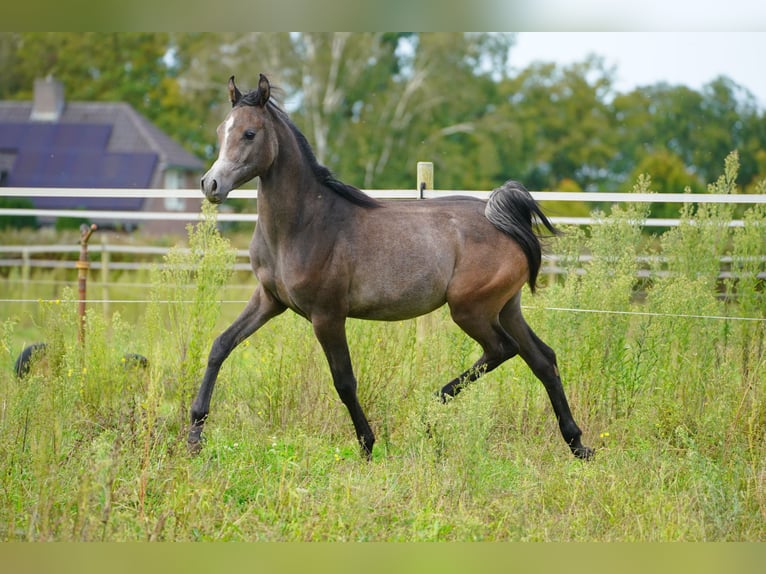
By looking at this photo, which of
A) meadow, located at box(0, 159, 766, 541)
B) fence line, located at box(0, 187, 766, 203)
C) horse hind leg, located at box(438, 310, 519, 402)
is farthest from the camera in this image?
fence line, located at box(0, 187, 766, 203)

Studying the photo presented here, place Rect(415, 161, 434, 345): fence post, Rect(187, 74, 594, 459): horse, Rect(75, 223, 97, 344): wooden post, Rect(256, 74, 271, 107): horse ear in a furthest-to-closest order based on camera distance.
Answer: Rect(75, 223, 97, 344): wooden post < Rect(415, 161, 434, 345): fence post < Rect(187, 74, 594, 459): horse < Rect(256, 74, 271, 107): horse ear

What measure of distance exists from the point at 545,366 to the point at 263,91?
2.65 metres

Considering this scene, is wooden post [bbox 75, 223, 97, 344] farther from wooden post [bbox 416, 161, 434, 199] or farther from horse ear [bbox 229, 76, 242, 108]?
wooden post [bbox 416, 161, 434, 199]

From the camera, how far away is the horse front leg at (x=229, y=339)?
5699 millimetres

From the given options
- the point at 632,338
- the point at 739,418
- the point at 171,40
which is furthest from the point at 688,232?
the point at 171,40

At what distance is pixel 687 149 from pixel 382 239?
25816mm

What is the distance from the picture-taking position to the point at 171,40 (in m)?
33.4

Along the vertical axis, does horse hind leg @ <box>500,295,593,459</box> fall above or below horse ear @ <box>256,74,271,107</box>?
below

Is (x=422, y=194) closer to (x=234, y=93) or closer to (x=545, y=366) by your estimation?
(x=545, y=366)

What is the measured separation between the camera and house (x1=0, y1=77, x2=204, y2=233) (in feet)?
103

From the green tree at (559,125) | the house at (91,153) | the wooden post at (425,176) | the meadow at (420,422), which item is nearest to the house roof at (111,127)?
the house at (91,153)

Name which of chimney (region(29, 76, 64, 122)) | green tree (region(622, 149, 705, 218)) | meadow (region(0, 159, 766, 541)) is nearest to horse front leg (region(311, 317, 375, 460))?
meadow (region(0, 159, 766, 541))

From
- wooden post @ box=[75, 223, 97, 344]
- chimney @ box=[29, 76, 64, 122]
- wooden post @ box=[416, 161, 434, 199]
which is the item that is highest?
chimney @ box=[29, 76, 64, 122]

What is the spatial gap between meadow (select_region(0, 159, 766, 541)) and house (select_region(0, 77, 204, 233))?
24.4 m
